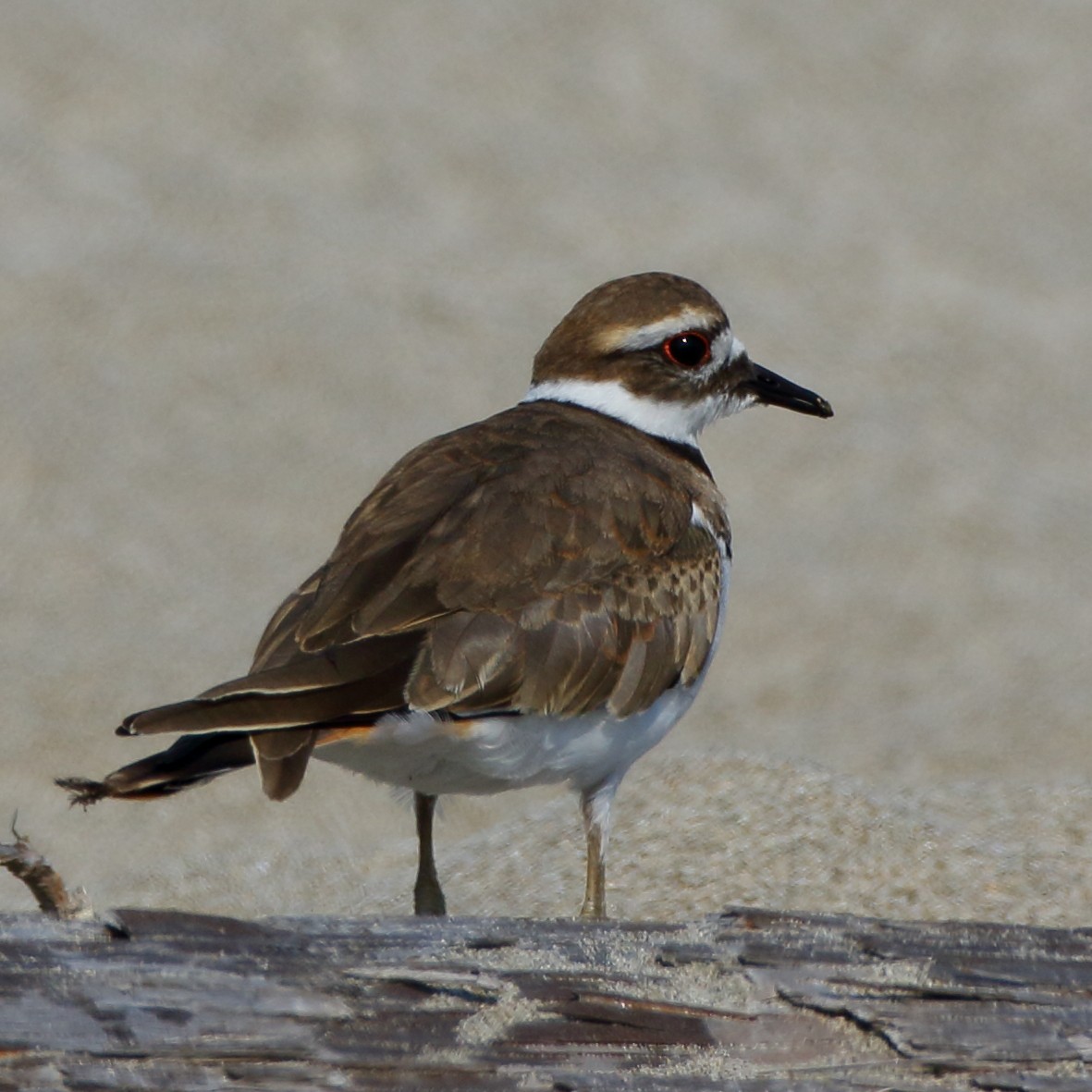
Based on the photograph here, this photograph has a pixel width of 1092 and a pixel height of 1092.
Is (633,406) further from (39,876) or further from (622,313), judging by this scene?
(39,876)

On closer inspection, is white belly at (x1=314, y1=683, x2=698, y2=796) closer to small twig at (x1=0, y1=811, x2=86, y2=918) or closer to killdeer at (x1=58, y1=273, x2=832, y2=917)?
killdeer at (x1=58, y1=273, x2=832, y2=917)

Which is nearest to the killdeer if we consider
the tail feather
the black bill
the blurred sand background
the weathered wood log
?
the tail feather

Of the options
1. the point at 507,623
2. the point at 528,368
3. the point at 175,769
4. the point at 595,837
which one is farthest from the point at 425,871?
the point at 528,368

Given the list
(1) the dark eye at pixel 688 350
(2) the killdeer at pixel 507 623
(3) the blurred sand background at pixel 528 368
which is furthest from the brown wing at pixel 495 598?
(3) the blurred sand background at pixel 528 368

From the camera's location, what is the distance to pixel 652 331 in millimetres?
4781

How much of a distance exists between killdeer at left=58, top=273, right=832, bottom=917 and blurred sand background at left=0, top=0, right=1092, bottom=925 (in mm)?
1329

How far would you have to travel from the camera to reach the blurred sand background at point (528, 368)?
19.8ft

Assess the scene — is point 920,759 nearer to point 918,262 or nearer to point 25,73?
point 918,262

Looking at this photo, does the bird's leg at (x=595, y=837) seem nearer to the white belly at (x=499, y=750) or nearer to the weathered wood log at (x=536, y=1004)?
the white belly at (x=499, y=750)

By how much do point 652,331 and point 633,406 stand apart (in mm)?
191

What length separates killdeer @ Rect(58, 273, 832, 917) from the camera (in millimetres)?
3432

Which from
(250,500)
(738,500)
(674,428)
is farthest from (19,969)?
(738,500)

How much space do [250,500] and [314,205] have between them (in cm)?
218

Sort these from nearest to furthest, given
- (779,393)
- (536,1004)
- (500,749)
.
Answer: (536,1004) → (500,749) → (779,393)
